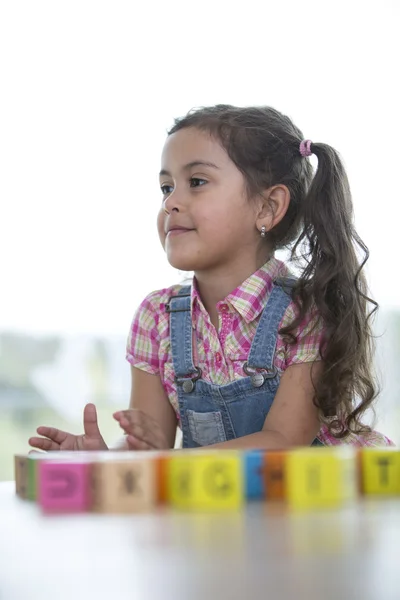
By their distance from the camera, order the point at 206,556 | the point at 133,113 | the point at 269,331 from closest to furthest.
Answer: the point at 206,556
the point at 269,331
the point at 133,113

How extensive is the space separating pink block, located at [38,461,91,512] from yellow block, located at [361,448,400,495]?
0.21 m

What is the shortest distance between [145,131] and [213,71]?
443mm

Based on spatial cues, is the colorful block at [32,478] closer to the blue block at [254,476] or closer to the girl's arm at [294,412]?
the blue block at [254,476]

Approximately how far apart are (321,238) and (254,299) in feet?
0.54

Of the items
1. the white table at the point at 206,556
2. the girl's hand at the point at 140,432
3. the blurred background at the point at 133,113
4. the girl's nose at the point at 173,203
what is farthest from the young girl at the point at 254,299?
the blurred background at the point at 133,113

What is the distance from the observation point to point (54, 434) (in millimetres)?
1018

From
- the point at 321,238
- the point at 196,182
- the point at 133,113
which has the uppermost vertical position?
the point at 133,113

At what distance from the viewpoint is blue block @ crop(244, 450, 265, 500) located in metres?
0.59

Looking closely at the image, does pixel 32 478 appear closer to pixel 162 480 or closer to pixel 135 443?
pixel 162 480

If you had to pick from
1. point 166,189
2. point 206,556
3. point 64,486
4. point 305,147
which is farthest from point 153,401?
point 206,556

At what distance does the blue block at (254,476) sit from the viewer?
59 cm

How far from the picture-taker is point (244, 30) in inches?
132

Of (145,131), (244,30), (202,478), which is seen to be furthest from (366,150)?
(202,478)

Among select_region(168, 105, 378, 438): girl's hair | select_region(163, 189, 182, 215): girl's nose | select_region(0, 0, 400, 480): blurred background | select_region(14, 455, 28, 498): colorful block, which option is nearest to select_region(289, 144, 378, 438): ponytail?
select_region(168, 105, 378, 438): girl's hair
